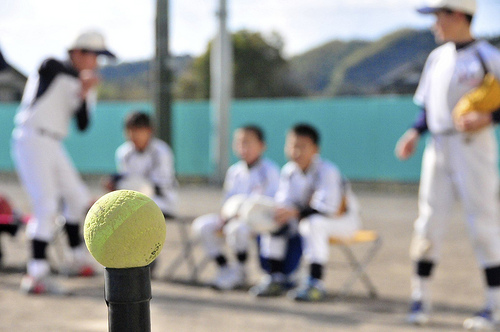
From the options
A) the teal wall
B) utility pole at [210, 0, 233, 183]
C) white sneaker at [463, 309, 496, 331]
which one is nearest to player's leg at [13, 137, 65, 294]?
white sneaker at [463, 309, 496, 331]

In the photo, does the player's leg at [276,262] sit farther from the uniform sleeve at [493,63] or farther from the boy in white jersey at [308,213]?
the uniform sleeve at [493,63]

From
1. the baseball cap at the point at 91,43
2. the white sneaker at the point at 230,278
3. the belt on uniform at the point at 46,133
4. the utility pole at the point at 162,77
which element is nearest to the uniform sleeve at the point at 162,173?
the white sneaker at the point at 230,278

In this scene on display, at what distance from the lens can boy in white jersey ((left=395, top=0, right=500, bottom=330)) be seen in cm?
525

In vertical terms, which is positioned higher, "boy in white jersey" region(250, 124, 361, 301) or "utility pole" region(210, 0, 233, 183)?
"utility pole" region(210, 0, 233, 183)

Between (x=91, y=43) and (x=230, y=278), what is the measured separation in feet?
7.88

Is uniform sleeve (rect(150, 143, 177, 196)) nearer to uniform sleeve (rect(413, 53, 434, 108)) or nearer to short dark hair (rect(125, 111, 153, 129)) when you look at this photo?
short dark hair (rect(125, 111, 153, 129))

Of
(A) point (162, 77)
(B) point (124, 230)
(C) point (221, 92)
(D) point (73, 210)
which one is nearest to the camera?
(B) point (124, 230)

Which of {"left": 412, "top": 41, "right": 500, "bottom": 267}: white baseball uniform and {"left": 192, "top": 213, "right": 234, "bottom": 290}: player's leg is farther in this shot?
{"left": 192, "top": 213, "right": 234, "bottom": 290}: player's leg

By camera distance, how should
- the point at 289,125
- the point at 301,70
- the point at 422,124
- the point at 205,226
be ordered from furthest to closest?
the point at 301,70 → the point at 289,125 → the point at 205,226 → the point at 422,124

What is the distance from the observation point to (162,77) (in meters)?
16.9

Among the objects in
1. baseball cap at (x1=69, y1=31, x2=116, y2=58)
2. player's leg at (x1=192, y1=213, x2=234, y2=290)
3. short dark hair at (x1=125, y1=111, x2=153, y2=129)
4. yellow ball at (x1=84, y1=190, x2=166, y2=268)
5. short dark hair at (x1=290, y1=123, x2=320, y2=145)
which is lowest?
player's leg at (x1=192, y1=213, x2=234, y2=290)

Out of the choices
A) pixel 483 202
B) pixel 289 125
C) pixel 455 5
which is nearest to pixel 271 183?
pixel 483 202

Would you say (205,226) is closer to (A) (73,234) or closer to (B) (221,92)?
(A) (73,234)

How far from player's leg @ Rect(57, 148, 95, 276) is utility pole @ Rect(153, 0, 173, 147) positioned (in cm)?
948
